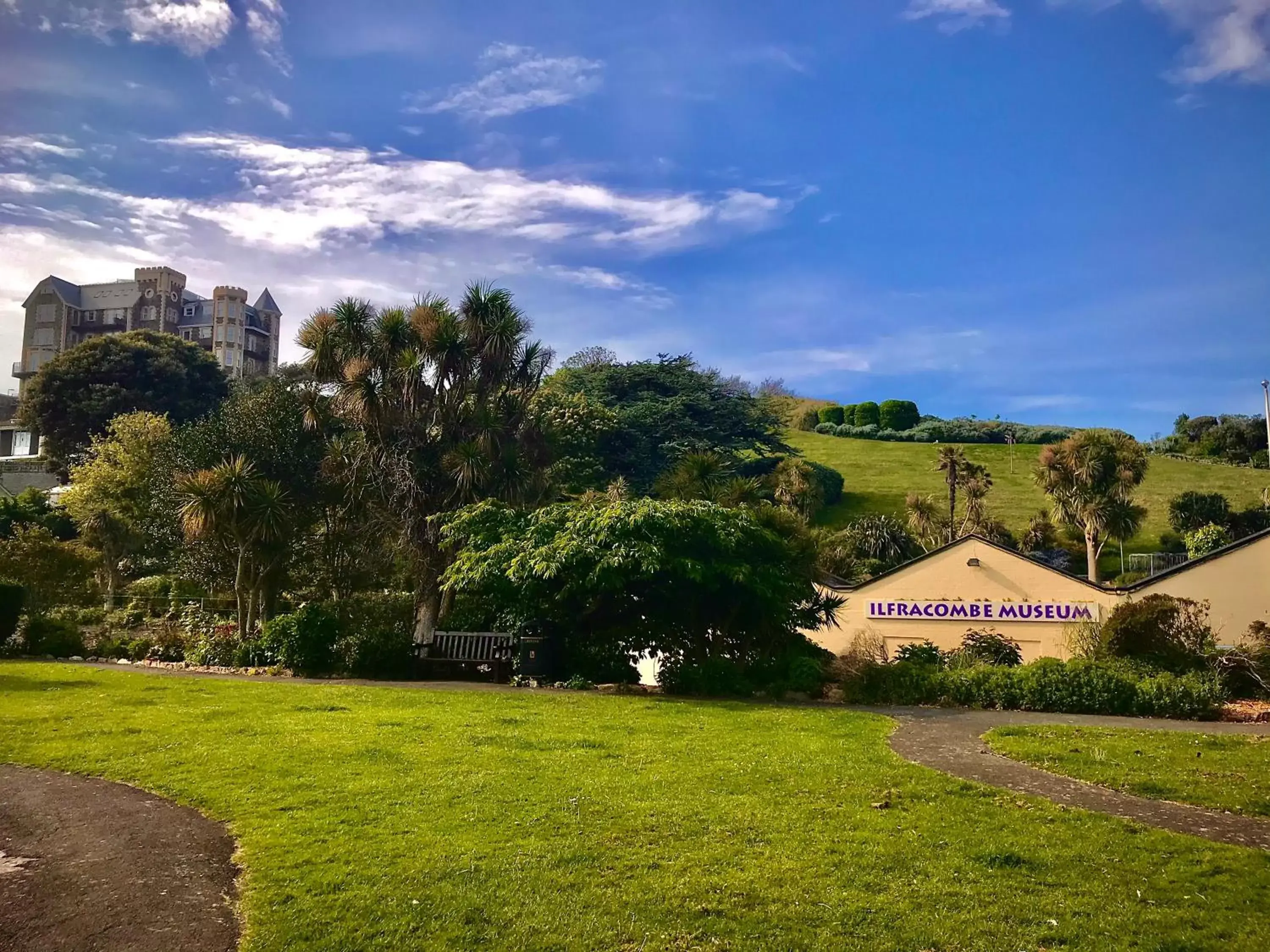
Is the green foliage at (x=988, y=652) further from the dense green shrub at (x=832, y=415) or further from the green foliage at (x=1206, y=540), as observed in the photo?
the dense green shrub at (x=832, y=415)

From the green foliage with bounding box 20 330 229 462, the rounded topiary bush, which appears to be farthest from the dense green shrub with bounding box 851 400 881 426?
the green foliage with bounding box 20 330 229 462

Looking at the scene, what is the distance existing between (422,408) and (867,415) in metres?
72.6

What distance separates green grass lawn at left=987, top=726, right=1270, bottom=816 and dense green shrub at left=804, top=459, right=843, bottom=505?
48361mm

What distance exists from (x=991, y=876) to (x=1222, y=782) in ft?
13.6

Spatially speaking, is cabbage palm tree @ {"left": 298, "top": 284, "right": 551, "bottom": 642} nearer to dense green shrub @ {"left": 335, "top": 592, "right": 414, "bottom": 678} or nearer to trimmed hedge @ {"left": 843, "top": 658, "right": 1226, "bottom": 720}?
dense green shrub @ {"left": 335, "top": 592, "right": 414, "bottom": 678}

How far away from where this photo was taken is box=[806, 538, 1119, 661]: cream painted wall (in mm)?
22531

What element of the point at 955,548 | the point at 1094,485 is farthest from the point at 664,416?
the point at 955,548

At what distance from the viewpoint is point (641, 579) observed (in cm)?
1636

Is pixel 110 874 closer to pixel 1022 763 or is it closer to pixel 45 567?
pixel 1022 763

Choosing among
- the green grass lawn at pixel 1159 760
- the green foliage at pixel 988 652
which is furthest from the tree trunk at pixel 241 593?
the green grass lawn at pixel 1159 760

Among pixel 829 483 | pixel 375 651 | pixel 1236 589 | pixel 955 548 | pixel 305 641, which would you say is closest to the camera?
pixel 375 651

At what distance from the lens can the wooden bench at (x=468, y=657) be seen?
687 inches

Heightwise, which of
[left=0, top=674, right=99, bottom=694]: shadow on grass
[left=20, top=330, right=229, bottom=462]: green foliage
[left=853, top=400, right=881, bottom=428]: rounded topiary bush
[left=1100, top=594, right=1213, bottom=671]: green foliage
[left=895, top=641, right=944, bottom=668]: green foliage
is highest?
[left=853, top=400, right=881, bottom=428]: rounded topiary bush

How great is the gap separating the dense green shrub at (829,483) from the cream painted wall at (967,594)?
114 ft
